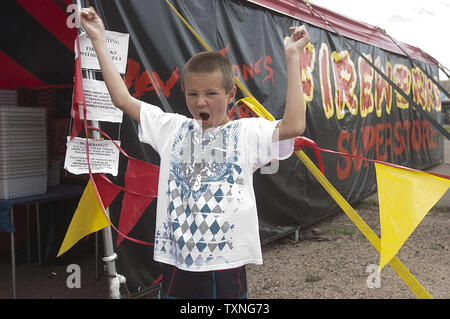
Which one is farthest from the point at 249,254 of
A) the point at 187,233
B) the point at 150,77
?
the point at 150,77

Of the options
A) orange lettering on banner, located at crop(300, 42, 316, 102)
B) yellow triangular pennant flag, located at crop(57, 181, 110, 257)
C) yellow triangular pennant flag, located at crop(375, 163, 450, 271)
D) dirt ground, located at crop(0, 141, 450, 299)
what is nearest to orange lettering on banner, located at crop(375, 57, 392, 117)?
orange lettering on banner, located at crop(300, 42, 316, 102)

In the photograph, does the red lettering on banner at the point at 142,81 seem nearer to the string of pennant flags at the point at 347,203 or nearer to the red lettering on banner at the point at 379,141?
the string of pennant flags at the point at 347,203

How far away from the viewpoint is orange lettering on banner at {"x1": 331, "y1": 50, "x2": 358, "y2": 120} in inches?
203

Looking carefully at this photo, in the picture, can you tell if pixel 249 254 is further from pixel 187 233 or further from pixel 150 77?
pixel 150 77

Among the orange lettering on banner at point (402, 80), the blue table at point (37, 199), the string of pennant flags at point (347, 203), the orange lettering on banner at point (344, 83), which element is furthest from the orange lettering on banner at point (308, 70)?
the orange lettering on banner at point (402, 80)

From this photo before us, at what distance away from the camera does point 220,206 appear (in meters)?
1.37

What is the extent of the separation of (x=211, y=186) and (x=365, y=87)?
17.3ft

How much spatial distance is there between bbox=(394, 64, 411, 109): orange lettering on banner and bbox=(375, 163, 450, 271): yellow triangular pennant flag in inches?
242

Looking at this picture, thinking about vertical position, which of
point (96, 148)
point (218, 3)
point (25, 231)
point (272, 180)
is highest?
point (218, 3)

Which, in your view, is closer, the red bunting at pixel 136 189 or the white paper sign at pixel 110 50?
the white paper sign at pixel 110 50

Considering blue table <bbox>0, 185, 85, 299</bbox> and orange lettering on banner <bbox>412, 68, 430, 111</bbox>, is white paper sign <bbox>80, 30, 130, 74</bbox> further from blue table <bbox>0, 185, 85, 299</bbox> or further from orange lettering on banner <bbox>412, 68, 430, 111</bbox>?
orange lettering on banner <bbox>412, 68, 430, 111</bbox>

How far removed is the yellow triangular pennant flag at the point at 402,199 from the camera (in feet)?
5.10

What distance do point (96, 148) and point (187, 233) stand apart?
872 millimetres

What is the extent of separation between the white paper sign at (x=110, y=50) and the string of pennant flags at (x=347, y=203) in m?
0.04
